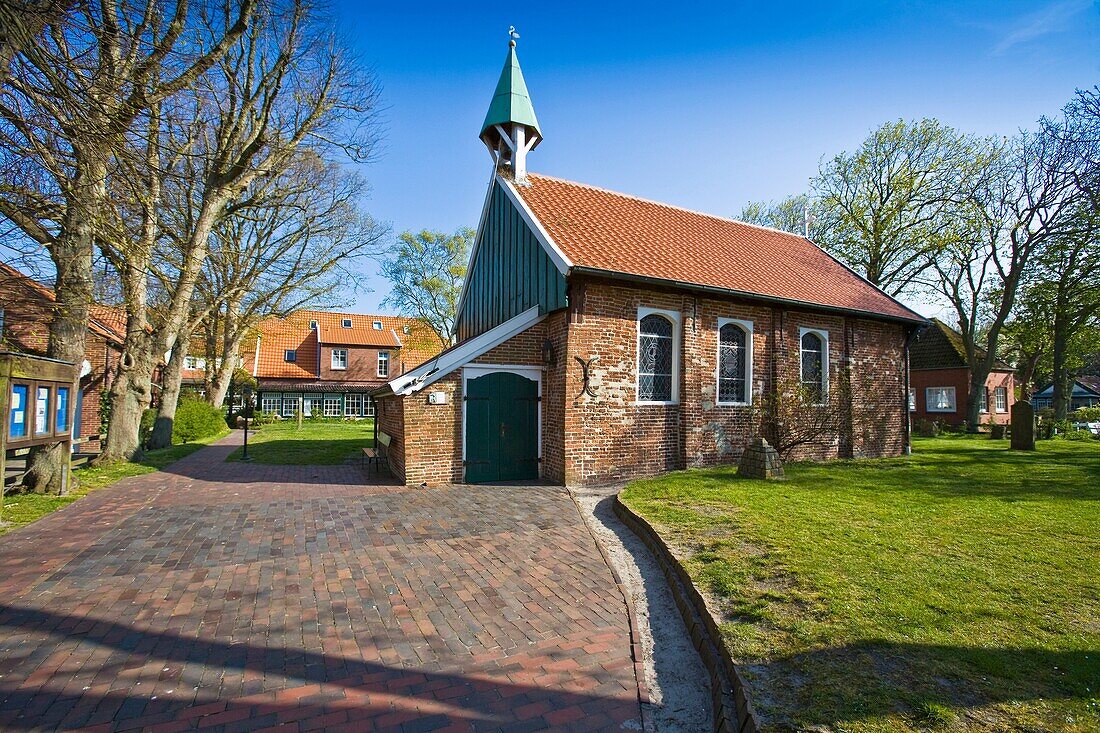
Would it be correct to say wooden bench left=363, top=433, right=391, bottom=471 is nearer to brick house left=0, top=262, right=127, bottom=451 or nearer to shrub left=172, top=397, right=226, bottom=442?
brick house left=0, top=262, right=127, bottom=451

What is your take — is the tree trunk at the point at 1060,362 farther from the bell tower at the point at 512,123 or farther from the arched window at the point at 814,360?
the bell tower at the point at 512,123

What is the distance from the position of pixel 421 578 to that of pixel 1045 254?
2959 centimetres

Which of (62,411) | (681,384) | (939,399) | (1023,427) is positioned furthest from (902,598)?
(939,399)

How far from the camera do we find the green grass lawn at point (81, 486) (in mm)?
7971

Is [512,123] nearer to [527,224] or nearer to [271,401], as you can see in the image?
[527,224]

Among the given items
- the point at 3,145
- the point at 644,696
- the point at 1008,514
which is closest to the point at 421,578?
the point at 644,696

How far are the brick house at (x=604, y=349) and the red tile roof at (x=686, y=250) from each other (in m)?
0.07

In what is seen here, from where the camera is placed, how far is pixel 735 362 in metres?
13.0

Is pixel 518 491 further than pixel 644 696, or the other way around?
pixel 518 491

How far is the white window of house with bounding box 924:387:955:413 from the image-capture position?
31234 mm

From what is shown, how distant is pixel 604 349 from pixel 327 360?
1398 inches

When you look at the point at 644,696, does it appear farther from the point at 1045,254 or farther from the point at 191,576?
the point at 1045,254

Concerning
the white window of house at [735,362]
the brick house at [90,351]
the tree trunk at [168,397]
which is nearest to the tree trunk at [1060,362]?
the white window of house at [735,362]

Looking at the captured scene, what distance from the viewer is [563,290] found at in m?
10.7
